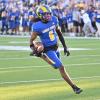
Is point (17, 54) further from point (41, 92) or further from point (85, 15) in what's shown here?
point (85, 15)

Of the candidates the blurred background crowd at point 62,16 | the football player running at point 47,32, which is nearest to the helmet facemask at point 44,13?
the football player running at point 47,32

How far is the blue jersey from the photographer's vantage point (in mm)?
10195

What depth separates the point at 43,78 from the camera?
12.3 m

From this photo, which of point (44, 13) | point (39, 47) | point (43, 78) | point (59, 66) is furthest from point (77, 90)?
point (43, 78)

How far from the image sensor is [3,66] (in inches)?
583

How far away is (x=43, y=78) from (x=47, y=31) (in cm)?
232

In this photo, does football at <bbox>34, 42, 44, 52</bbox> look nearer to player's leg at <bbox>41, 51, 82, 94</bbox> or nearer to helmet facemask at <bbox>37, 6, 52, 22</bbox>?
player's leg at <bbox>41, 51, 82, 94</bbox>

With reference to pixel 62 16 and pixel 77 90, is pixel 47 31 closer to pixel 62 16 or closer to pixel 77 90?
pixel 77 90

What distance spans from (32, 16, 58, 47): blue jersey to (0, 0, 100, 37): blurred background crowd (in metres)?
19.4

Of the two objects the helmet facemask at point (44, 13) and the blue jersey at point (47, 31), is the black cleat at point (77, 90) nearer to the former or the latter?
the blue jersey at point (47, 31)

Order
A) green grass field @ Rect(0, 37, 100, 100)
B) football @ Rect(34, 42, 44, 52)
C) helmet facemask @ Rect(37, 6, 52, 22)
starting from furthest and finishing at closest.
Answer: football @ Rect(34, 42, 44, 52)
helmet facemask @ Rect(37, 6, 52, 22)
green grass field @ Rect(0, 37, 100, 100)

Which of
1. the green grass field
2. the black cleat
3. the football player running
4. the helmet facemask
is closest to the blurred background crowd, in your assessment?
the green grass field

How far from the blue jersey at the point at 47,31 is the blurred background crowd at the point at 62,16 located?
63.7ft

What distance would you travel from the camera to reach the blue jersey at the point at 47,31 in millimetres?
10195
